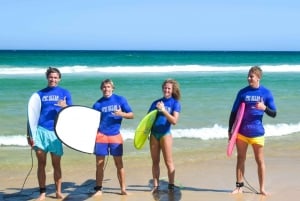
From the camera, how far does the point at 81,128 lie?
5.95 meters

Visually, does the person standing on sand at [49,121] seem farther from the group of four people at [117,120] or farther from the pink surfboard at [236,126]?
the pink surfboard at [236,126]

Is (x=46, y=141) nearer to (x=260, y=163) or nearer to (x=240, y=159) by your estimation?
(x=240, y=159)

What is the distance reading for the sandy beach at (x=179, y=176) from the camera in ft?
20.3

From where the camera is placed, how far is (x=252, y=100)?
5.87 m

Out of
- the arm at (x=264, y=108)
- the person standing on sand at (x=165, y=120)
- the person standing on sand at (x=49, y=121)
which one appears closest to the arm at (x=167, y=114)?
the person standing on sand at (x=165, y=120)

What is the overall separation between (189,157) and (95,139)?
2.93m

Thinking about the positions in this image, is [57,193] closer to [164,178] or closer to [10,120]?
[164,178]

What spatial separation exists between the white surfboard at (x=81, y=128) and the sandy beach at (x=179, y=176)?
75 cm

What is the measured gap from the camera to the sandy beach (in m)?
6.18

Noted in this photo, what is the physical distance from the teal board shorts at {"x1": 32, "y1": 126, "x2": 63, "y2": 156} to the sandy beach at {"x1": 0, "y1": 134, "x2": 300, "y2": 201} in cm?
79

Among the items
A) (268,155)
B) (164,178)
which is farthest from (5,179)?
(268,155)

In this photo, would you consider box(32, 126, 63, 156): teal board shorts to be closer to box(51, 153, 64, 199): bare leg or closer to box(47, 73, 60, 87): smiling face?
box(51, 153, 64, 199): bare leg

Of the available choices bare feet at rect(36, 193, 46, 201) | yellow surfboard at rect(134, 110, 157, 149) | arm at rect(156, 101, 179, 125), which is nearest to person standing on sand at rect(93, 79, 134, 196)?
yellow surfboard at rect(134, 110, 157, 149)

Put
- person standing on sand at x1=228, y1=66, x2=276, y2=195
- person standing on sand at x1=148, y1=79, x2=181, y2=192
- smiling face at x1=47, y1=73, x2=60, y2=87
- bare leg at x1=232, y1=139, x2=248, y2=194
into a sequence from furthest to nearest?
bare leg at x1=232, y1=139, x2=248, y2=194 < person standing on sand at x1=148, y1=79, x2=181, y2=192 < person standing on sand at x1=228, y1=66, x2=276, y2=195 < smiling face at x1=47, y1=73, x2=60, y2=87
